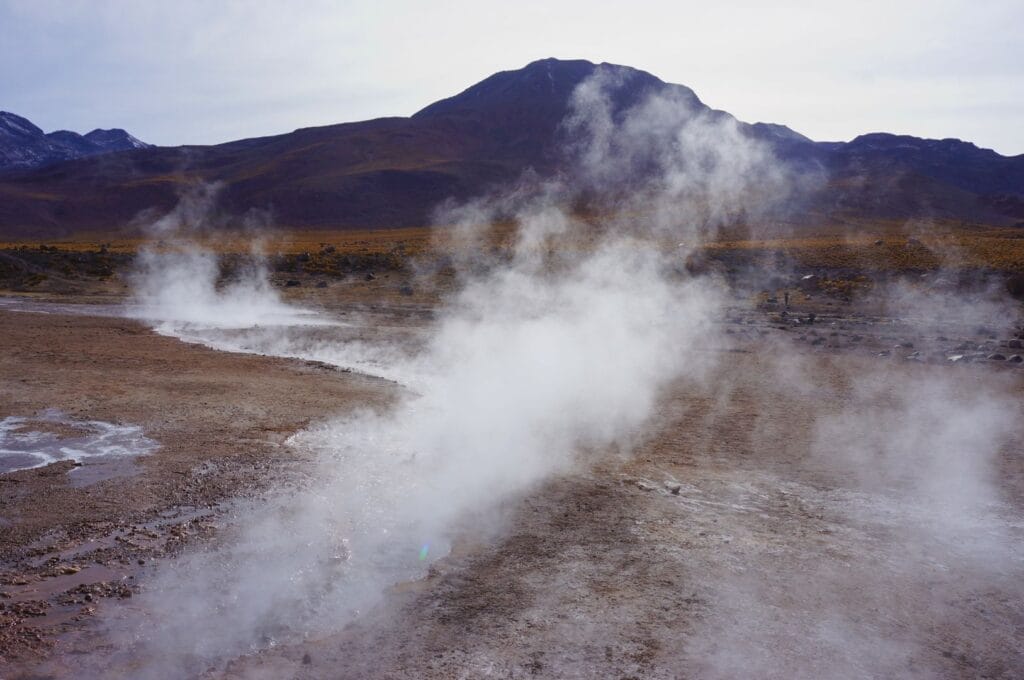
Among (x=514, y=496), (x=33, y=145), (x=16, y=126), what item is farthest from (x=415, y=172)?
(x=16, y=126)

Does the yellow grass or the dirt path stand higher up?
the yellow grass

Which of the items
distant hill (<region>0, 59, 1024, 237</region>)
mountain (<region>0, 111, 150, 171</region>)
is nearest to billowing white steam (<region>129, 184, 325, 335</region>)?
distant hill (<region>0, 59, 1024, 237</region>)

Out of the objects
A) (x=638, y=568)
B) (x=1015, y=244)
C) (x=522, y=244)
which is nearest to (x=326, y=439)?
(x=638, y=568)

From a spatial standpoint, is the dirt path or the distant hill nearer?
the dirt path

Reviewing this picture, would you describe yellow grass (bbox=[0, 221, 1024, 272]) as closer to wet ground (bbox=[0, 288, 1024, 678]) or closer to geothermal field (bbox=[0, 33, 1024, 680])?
geothermal field (bbox=[0, 33, 1024, 680])

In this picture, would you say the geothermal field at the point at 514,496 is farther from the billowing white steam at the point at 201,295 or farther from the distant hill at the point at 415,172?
the distant hill at the point at 415,172

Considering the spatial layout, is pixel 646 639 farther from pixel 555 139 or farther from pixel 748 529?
pixel 555 139
